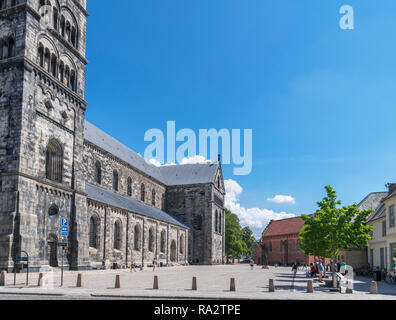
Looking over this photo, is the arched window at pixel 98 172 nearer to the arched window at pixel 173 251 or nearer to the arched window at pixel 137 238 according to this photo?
the arched window at pixel 137 238

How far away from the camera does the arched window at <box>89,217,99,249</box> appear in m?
39.0

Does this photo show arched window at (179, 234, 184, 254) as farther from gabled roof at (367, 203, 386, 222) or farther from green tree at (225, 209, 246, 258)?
gabled roof at (367, 203, 386, 222)

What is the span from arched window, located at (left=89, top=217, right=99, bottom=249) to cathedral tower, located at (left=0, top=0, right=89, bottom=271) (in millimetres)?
3400

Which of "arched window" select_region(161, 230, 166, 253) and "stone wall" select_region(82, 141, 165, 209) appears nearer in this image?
"stone wall" select_region(82, 141, 165, 209)

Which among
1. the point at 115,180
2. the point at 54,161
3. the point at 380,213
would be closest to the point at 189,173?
the point at 115,180

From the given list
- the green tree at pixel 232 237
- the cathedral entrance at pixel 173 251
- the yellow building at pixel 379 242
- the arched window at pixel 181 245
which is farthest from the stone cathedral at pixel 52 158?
the green tree at pixel 232 237

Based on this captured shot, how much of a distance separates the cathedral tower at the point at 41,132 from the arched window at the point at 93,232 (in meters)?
3.40

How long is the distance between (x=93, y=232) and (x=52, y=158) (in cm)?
937

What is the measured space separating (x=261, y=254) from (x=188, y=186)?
3866 cm

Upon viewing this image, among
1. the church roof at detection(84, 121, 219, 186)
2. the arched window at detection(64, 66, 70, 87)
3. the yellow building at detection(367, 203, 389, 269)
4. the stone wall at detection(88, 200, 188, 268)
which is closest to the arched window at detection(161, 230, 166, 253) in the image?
the stone wall at detection(88, 200, 188, 268)

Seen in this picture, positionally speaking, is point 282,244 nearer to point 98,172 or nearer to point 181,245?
point 181,245
